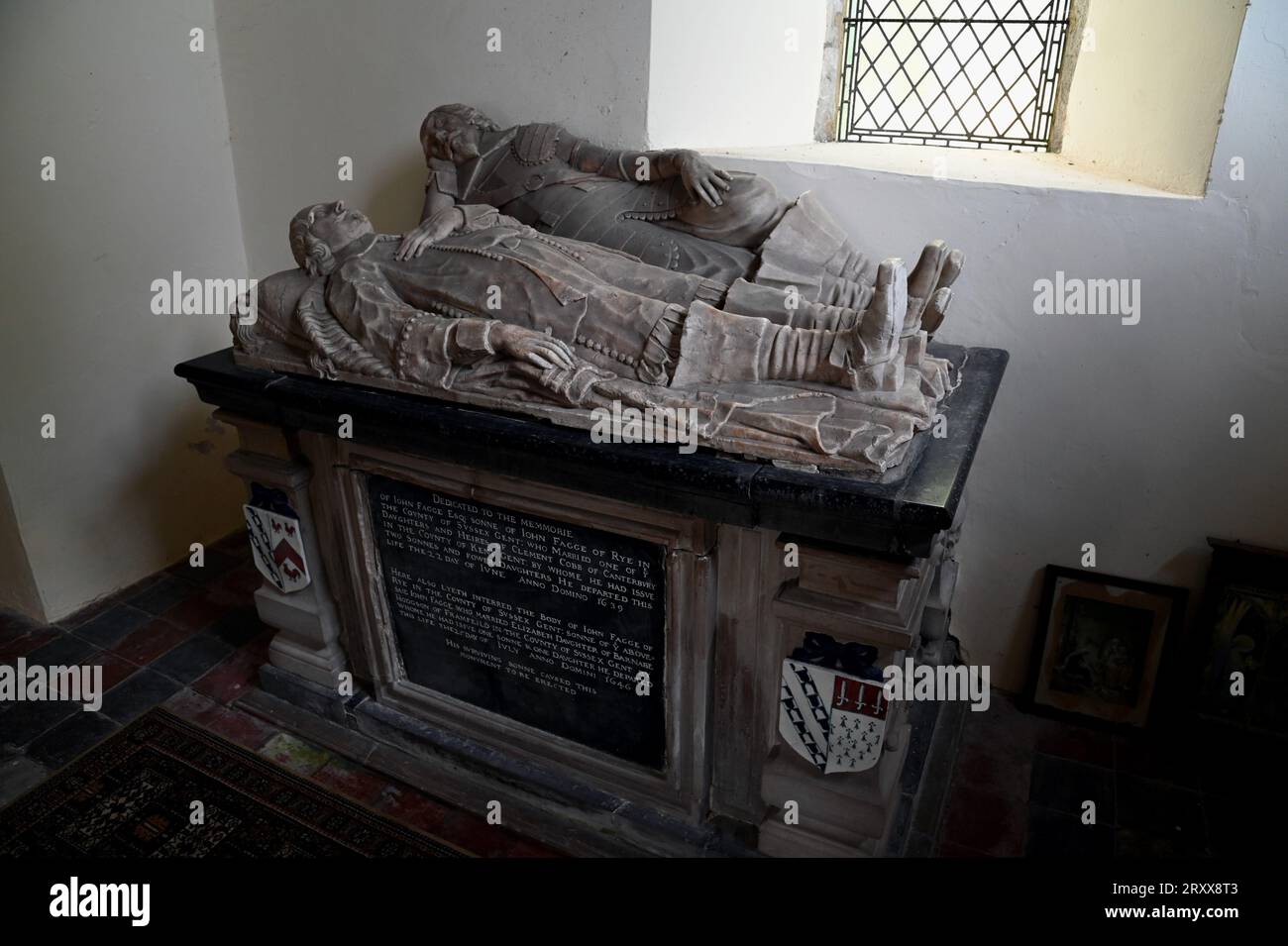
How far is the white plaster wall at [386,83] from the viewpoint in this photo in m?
3.17

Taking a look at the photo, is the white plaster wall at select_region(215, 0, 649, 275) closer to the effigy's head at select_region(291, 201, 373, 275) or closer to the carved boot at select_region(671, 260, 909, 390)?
the effigy's head at select_region(291, 201, 373, 275)

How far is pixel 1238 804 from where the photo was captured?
2861 mm

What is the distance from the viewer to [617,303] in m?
2.42

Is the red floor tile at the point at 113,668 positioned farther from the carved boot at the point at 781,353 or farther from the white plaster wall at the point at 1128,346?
the white plaster wall at the point at 1128,346

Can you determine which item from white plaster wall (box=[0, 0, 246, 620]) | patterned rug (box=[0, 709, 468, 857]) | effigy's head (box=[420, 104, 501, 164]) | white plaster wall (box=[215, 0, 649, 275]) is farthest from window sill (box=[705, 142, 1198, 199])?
patterned rug (box=[0, 709, 468, 857])

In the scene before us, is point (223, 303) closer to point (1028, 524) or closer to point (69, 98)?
point (69, 98)

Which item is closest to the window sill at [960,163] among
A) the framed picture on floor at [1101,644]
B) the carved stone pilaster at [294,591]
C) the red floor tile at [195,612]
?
the framed picture on floor at [1101,644]

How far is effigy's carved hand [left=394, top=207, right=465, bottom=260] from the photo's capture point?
8.96ft

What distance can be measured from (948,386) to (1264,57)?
4.00 ft

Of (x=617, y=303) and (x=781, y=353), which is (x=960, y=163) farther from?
(x=617, y=303)

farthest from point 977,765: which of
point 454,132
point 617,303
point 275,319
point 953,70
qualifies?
point 454,132

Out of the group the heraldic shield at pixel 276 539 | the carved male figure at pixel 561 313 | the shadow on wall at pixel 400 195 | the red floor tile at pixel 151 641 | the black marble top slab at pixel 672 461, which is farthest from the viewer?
the shadow on wall at pixel 400 195

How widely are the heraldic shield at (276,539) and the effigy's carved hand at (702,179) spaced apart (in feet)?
5.32

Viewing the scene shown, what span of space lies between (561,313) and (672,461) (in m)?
0.61
